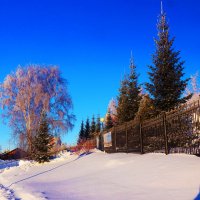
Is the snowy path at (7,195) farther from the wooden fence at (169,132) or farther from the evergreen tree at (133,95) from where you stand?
the evergreen tree at (133,95)

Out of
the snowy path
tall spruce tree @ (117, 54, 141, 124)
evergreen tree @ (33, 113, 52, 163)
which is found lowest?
the snowy path

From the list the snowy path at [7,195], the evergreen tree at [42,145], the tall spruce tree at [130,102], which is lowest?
the snowy path at [7,195]

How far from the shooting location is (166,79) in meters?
20.8

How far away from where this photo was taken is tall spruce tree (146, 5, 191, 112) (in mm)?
20484

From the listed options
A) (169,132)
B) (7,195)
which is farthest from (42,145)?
(7,195)

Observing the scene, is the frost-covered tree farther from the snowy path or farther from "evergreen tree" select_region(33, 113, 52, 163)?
the snowy path

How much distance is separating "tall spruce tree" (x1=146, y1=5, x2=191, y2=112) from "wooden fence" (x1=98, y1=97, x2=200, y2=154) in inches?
176

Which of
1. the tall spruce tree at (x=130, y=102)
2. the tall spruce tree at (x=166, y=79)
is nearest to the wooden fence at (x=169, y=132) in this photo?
the tall spruce tree at (x=166, y=79)

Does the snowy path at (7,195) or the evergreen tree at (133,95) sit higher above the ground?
the evergreen tree at (133,95)

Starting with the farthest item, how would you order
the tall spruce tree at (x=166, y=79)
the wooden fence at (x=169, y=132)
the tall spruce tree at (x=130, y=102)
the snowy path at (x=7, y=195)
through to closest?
the tall spruce tree at (x=130, y=102), the tall spruce tree at (x=166, y=79), the wooden fence at (x=169, y=132), the snowy path at (x=7, y=195)

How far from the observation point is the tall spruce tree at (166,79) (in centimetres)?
2048

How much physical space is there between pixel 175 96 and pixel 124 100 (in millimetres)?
9449

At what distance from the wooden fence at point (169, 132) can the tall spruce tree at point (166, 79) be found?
14.7 feet

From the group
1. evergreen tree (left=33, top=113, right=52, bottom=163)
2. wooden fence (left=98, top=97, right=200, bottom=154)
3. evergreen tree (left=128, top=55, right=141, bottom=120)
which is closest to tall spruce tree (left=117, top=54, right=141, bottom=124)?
evergreen tree (left=128, top=55, right=141, bottom=120)
